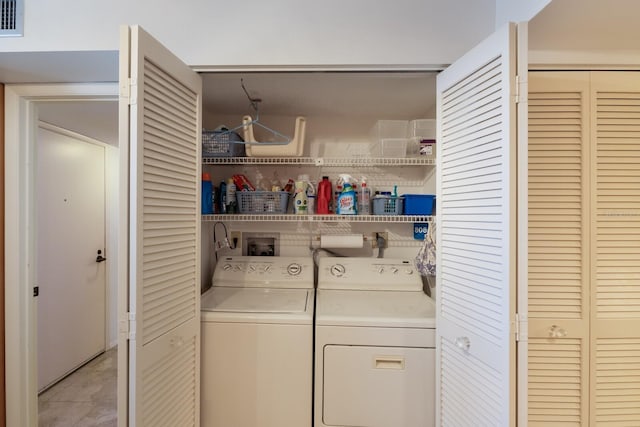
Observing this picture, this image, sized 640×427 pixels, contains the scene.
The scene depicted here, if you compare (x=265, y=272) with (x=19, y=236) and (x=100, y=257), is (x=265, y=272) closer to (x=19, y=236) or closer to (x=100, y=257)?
(x=19, y=236)

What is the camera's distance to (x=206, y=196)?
2.03 m

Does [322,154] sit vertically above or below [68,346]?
above

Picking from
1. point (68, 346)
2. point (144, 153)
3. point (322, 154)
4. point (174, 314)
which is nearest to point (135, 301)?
point (174, 314)

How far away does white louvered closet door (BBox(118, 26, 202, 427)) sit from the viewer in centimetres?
106

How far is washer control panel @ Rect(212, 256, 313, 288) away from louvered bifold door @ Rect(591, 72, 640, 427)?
154cm

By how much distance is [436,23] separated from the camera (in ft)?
4.45

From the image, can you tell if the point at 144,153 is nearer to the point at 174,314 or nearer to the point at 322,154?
the point at 174,314

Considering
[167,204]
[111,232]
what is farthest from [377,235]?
[111,232]

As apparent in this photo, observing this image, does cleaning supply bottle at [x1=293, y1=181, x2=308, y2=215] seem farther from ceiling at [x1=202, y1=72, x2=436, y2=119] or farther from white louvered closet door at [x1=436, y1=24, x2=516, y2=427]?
white louvered closet door at [x1=436, y1=24, x2=516, y2=427]

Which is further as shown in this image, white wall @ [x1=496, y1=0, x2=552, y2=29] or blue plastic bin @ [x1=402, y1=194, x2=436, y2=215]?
blue plastic bin @ [x1=402, y1=194, x2=436, y2=215]

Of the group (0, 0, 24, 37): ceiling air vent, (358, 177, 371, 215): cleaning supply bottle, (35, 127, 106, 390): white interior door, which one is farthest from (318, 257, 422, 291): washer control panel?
(35, 127, 106, 390): white interior door

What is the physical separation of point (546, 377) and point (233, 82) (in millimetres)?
2145

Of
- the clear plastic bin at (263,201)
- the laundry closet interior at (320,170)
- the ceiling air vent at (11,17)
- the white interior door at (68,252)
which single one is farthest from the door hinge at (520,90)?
the white interior door at (68,252)

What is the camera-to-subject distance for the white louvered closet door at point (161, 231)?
1060 mm
